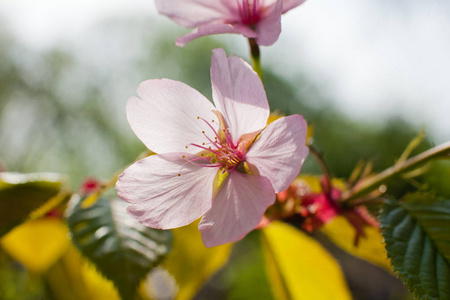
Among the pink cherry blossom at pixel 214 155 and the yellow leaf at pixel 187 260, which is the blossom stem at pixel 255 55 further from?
the yellow leaf at pixel 187 260

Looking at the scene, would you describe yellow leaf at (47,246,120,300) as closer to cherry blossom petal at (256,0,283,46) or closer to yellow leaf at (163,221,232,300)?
yellow leaf at (163,221,232,300)

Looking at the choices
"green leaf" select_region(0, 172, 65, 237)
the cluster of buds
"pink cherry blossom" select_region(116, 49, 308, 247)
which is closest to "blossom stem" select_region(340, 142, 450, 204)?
the cluster of buds

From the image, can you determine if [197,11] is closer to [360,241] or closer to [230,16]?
[230,16]

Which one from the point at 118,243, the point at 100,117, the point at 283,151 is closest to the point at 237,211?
the point at 283,151

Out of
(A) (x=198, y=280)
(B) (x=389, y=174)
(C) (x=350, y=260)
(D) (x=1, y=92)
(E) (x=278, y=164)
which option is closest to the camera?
(E) (x=278, y=164)

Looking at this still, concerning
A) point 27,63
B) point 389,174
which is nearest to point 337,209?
point 389,174

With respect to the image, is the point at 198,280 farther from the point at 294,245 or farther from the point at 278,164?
the point at 278,164

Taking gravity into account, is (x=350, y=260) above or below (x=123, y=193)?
below
